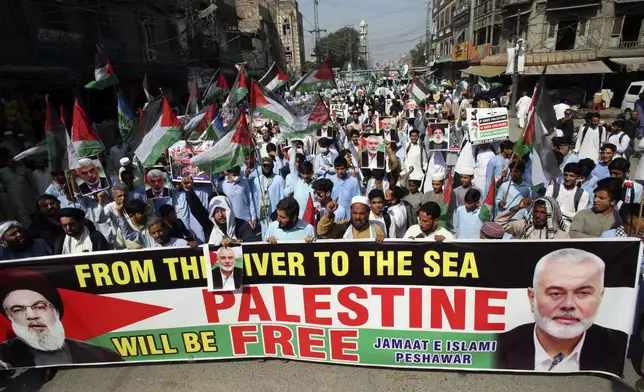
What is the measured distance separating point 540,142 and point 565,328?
2.13 m

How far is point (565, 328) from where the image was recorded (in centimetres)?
329

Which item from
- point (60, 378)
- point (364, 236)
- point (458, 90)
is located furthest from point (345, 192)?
point (458, 90)

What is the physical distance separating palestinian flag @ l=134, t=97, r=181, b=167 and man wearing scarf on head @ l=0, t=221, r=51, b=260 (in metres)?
1.51

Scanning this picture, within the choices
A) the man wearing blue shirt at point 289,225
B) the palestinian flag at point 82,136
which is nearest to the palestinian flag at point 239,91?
the palestinian flag at point 82,136

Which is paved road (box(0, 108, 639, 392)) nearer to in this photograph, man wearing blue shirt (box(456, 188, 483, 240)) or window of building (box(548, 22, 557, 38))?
man wearing blue shirt (box(456, 188, 483, 240))

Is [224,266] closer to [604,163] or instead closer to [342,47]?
[604,163]

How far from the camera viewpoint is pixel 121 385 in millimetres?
3732

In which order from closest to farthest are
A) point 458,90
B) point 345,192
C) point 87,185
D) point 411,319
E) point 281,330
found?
point 411,319
point 281,330
point 87,185
point 345,192
point 458,90

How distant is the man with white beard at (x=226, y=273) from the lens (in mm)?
3525

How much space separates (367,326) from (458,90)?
18932 mm

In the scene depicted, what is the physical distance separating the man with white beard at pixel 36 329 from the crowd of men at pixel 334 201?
46 cm

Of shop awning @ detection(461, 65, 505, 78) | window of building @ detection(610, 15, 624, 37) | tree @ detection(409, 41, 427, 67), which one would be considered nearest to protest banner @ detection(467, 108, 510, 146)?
shop awning @ detection(461, 65, 505, 78)

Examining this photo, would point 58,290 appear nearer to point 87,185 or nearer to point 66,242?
point 66,242

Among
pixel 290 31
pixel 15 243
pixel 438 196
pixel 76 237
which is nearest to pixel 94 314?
pixel 76 237
